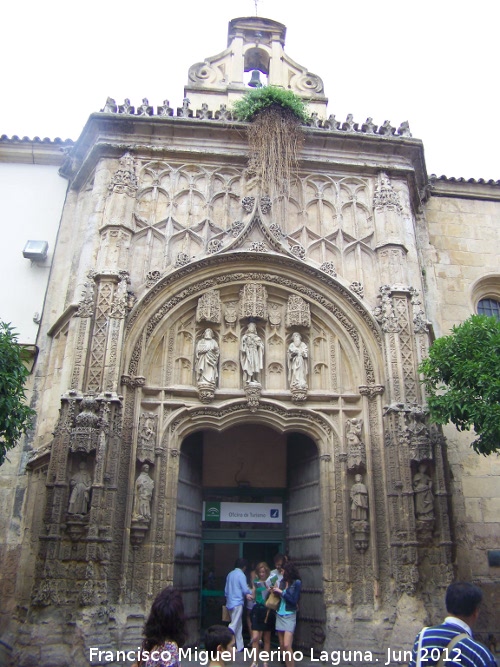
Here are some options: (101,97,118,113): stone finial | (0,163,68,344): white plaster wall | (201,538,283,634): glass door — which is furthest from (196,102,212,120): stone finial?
(201,538,283,634): glass door

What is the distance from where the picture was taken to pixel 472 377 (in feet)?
34.0

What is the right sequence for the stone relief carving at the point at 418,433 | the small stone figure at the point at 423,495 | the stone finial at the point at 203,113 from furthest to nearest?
the stone finial at the point at 203,113 → the stone relief carving at the point at 418,433 → the small stone figure at the point at 423,495

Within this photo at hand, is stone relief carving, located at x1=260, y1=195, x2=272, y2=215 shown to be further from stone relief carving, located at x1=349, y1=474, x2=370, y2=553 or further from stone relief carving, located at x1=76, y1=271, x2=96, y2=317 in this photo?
stone relief carving, located at x1=349, y1=474, x2=370, y2=553

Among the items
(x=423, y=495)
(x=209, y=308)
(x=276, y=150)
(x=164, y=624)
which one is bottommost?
(x=164, y=624)

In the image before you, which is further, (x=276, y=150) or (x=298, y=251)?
(x=276, y=150)

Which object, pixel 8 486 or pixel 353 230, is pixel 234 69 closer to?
pixel 353 230

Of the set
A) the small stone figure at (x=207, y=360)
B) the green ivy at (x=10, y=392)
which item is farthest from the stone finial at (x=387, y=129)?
the green ivy at (x=10, y=392)

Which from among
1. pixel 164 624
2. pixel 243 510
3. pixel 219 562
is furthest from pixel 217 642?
pixel 219 562

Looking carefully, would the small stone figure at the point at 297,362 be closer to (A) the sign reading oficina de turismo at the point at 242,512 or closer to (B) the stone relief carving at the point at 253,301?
(B) the stone relief carving at the point at 253,301

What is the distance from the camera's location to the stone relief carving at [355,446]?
12383 millimetres

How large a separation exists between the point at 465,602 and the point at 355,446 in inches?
338

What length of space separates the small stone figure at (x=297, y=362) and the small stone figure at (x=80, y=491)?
4676 mm

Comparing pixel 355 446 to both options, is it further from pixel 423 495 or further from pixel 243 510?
pixel 243 510

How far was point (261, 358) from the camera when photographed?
13.4m
